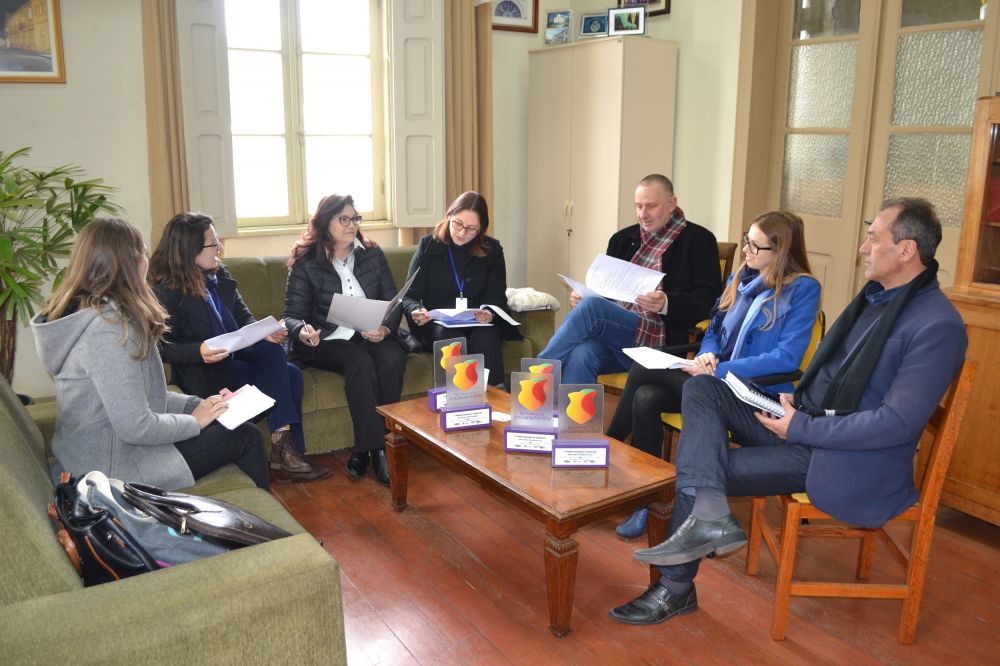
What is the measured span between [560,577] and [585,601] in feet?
0.98

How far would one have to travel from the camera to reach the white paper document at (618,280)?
10.5 ft

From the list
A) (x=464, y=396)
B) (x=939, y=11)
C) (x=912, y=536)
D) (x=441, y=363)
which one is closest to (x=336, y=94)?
(x=441, y=363)

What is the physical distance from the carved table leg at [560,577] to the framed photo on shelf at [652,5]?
361cm

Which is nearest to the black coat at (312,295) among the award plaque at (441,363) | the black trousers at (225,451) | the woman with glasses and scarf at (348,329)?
the woman with glasses and scarf at (348,329)

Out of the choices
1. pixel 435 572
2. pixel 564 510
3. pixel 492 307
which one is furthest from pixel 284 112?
pixel 564 510

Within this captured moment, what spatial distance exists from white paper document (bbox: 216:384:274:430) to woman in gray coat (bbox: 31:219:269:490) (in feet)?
0.37

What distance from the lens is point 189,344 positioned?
2.96 meters

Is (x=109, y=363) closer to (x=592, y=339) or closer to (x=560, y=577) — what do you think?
(x=560, y=577)

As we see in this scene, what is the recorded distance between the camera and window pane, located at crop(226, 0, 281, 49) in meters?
4.54

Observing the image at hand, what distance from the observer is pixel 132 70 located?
4.11 m

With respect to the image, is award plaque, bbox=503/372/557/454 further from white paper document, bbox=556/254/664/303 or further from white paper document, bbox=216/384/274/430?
white paper document, bbox=556/254/664/303

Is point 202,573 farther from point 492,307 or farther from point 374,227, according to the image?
point 374,227

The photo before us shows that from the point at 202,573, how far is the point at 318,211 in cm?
217

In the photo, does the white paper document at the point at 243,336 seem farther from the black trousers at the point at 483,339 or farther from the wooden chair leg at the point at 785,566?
the wooden chair leg at the point at 785,566
